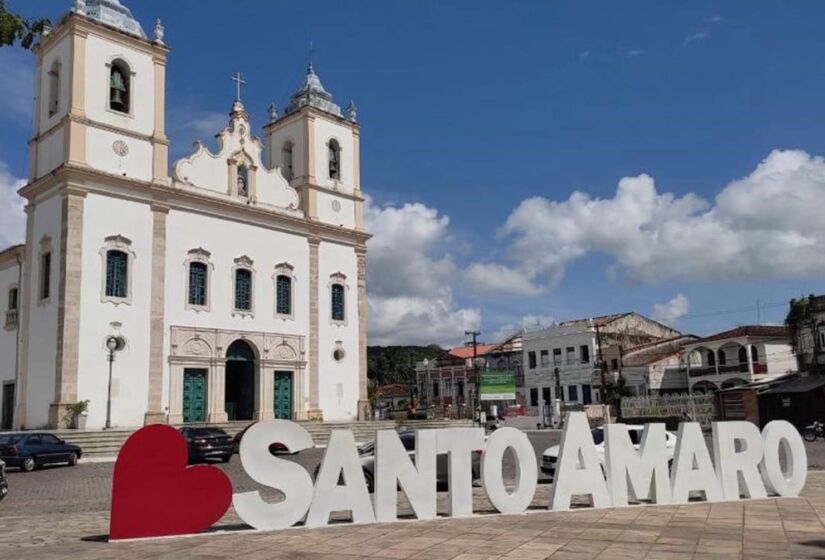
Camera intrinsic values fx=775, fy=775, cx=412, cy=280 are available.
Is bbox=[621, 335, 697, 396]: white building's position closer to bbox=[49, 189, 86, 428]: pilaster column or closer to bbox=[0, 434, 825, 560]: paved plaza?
bbox=[49, 189, 86, 428]: pilaster column

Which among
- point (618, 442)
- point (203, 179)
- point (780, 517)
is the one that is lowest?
point (780, 517)

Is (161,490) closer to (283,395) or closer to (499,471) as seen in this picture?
(499,471)

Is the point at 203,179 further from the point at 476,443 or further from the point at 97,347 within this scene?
the point at 476,443

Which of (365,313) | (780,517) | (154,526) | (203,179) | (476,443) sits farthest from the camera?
(365,313)

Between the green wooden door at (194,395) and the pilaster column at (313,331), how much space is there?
5.14 m

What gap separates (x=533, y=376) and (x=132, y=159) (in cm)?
3634

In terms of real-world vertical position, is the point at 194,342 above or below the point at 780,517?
above

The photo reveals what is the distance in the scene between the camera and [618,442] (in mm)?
11383

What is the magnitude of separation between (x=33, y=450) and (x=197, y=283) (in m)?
11.2

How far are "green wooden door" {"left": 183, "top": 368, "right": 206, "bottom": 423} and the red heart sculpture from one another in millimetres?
20264

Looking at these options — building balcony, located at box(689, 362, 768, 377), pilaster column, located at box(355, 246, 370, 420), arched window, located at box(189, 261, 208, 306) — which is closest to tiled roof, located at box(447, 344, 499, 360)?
building balcony, located at box(689, 362, 768, 377)

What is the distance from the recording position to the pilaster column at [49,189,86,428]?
83.7 feet

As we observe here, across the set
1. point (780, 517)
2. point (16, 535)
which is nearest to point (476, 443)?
point (780, 517)

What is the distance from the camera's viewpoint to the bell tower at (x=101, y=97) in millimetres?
27594
